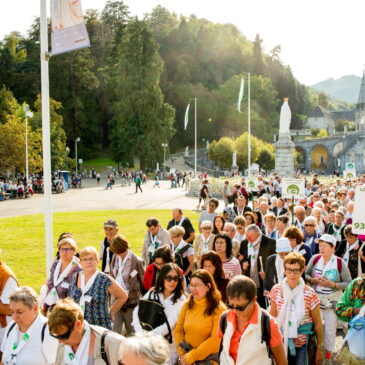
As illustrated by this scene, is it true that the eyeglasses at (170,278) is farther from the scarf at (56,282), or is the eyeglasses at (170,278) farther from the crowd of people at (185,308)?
the scarf at (56,282)

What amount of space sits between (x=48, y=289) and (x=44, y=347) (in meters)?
1.76

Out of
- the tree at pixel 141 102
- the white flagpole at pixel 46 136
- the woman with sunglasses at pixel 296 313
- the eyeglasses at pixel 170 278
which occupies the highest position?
the tree at pixel 141 102

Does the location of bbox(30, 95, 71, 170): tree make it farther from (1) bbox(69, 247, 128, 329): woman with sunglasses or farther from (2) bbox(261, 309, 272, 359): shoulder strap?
(2) bbox(261, 309, 272, 359): shoulder strap

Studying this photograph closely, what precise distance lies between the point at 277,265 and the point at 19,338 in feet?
11.4

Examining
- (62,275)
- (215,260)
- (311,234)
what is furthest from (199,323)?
(311,234)

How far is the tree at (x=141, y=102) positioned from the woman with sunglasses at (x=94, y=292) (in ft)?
175

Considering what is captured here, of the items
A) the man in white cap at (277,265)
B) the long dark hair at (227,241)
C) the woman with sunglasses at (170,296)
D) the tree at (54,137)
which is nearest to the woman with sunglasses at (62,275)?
the woman with sunglasses at (170,296)

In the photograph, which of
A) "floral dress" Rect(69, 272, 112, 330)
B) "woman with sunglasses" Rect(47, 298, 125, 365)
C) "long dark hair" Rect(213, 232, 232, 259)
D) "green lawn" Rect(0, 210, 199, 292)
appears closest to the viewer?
"woman with sunglasses" Rect(47, 298, 125, 365)

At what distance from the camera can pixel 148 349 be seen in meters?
2.81

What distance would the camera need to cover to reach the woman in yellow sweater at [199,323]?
4.48 meters

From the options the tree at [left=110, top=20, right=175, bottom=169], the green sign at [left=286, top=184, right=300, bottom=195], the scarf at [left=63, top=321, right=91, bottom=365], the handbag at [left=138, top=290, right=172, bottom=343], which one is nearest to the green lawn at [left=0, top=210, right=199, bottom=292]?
the green sign at [left=286, top=184, right=300, bottom=195]

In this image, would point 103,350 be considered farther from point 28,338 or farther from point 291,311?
point 291,311

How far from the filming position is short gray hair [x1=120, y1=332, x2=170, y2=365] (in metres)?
2.80

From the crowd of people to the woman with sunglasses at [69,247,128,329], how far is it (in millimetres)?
11
